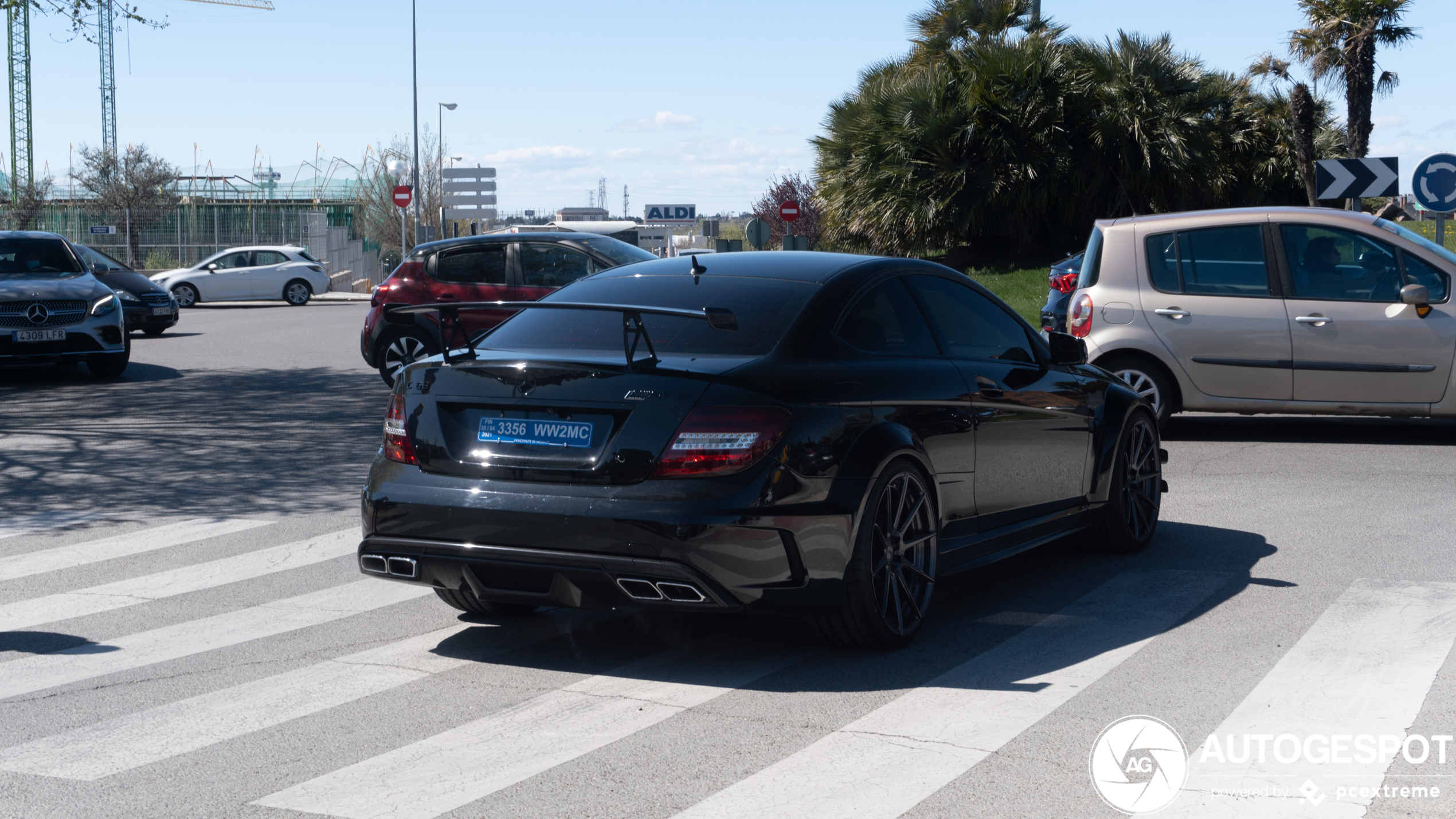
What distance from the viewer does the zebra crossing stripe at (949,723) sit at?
3963mm

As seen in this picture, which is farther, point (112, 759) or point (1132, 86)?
point (1132, 86)

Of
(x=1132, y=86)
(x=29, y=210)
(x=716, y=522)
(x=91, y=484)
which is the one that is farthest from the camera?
(x=29, y=210)

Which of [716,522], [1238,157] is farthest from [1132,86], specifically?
[716,522]

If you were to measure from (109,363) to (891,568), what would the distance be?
1449cm

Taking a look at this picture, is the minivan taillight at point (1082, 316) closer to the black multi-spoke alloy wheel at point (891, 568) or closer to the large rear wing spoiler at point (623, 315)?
the black multi-spoke alloy wheel at point (891, 568)

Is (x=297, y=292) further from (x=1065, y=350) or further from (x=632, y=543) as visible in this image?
(x=632, y=543)

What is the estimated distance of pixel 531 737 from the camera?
4.54 meters

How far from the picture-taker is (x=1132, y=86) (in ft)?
89.2

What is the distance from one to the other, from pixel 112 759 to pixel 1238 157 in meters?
27.7

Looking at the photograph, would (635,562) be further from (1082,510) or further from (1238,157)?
(1238,157)

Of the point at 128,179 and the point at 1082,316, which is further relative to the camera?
the point at 128,179

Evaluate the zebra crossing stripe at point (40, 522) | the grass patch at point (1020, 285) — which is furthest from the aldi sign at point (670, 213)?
the zebra crossing stripe at point (40, 522)

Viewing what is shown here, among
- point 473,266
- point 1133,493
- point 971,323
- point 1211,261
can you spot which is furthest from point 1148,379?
point 473,266

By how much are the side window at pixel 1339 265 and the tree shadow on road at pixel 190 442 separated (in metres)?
7.06
